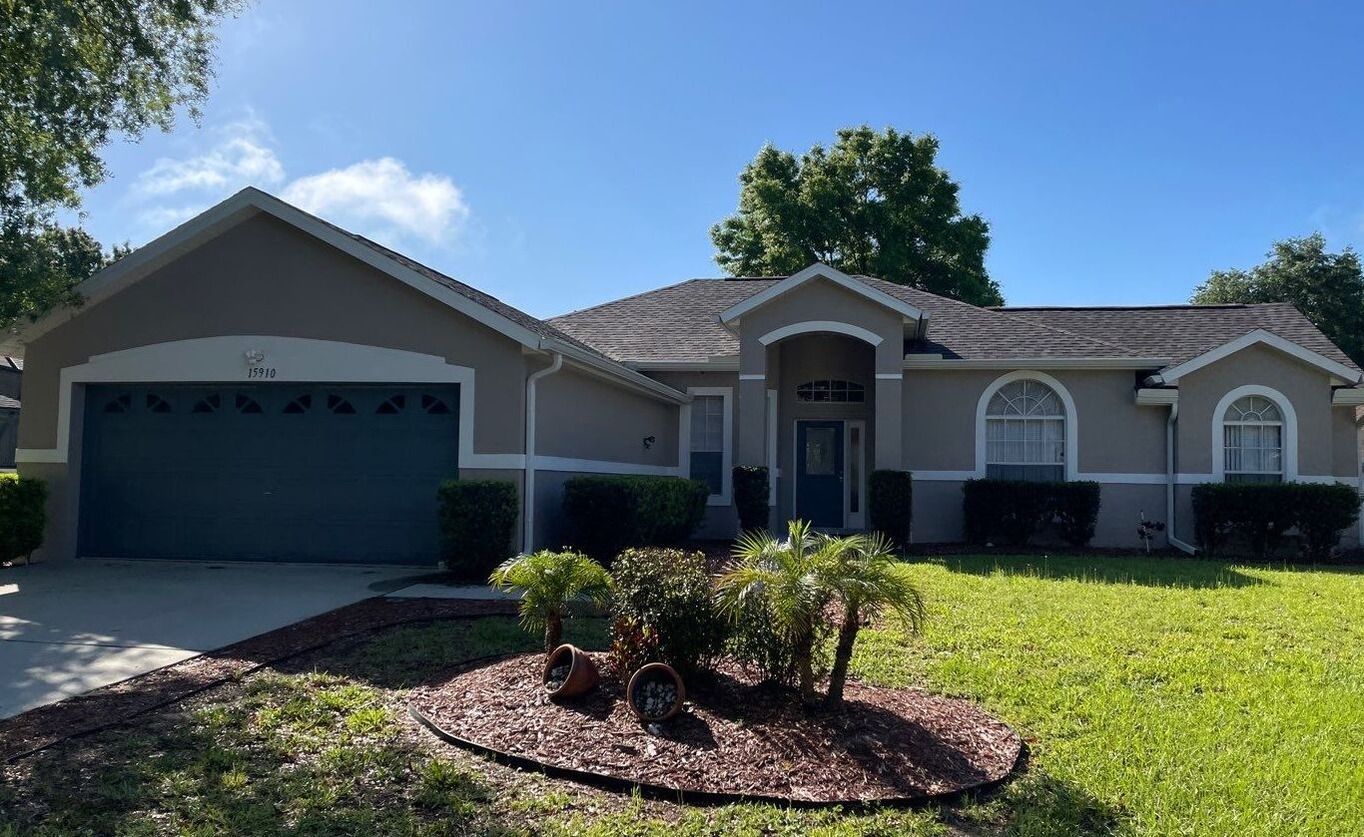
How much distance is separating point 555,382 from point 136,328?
18.8 ft

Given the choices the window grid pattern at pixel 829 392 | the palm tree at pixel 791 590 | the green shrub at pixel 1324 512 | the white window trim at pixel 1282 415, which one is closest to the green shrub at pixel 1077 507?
the white window trim at pixel 1282 415

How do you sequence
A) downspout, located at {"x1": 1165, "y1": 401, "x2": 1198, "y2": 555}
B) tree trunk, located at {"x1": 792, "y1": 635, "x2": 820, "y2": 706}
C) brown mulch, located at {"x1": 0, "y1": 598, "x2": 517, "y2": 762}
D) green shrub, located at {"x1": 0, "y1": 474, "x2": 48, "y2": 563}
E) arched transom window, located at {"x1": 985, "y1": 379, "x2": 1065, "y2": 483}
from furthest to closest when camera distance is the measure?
arched transom window, located at {"x1": 985, "y1": 379, "x2": 1065, "y2": 483} < downspout, located at {"x1": 1165, "y1": 401, "x2": 1198, "y2": 555} < green shrub, located at {"x1": 0, "y1": 474, "x2": 48, "y2": 563} < brown mulch, located at {"x1": 0, "y1": 598, "x2": 517, "y2": 762} < tree trunk, located at {"x1": 792, "y1": 635, "x2": 820, "y2": 706}

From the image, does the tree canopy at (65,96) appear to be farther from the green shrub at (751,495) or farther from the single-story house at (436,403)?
the green shrub at (751,495)

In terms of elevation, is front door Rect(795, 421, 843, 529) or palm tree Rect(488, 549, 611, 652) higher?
front door Rect(795, 421, 843, 529)

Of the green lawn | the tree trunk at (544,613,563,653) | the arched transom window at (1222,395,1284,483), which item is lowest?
the green lawn

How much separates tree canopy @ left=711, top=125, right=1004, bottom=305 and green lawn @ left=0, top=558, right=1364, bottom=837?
88.8 feet

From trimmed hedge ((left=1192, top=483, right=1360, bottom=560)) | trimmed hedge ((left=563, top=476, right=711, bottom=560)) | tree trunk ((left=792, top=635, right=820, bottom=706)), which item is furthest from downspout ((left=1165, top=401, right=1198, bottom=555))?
tree trunk ((left=792, top=635, right=820, bottom=706))

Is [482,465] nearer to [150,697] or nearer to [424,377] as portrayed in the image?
[424,377]

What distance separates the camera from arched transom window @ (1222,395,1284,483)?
15562 mm

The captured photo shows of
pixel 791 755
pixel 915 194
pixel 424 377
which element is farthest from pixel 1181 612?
pixel 915 194

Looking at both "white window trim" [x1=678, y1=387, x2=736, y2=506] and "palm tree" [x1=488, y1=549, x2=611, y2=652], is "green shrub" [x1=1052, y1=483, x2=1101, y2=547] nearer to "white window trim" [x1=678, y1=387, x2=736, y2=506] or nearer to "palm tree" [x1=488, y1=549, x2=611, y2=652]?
"white window trim" [x1=678, y1=387, x2=736, y2=506]

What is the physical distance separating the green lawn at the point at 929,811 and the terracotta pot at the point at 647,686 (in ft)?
2.44

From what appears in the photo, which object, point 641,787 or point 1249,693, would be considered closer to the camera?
point 641,787

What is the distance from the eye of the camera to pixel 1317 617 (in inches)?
362
